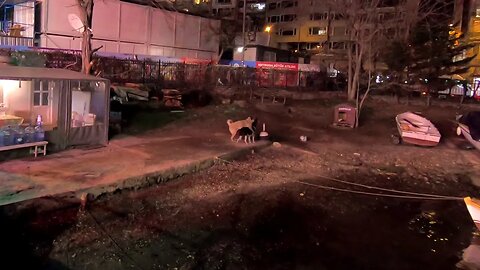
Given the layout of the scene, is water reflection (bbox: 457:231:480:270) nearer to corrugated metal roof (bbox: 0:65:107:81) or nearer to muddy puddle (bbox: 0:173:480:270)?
muddy puddle (bbox: 0:173:480:270)

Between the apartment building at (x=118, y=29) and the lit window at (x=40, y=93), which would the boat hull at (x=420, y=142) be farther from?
the apartment building at (x=118, y=29)

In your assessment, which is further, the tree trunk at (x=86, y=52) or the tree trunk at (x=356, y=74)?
the tree trunk at (x=356, y=74)

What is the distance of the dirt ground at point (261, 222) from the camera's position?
7.11m

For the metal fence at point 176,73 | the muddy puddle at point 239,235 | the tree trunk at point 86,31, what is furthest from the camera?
the metal fence at point 176,73

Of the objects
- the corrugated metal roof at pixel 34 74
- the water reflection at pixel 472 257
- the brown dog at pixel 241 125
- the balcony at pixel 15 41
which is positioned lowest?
the water reflection at pixel 472 257

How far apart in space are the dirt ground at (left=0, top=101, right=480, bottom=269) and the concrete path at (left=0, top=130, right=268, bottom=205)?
32 cm

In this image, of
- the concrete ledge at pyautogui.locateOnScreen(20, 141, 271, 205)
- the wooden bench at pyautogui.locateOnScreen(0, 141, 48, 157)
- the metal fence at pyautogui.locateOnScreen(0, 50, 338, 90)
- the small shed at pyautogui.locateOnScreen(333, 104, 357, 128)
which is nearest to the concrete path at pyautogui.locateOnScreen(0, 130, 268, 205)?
the concrete ledge at pyautogui.locateOnScreen(20, 141, 271, 205)

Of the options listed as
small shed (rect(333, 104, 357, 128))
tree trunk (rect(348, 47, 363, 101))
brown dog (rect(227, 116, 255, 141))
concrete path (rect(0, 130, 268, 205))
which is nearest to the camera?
concrete path (rect(0, 130, 268, 205))

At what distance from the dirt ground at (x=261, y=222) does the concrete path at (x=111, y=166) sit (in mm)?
319

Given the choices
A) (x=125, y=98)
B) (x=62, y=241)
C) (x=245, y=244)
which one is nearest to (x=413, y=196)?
(x=245, y=244)

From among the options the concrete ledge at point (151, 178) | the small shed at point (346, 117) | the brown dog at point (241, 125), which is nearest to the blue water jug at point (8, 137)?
the concrete ledge at point (151, 178)

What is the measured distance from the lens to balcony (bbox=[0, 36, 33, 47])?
2691 centimetres

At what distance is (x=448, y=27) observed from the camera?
103ft

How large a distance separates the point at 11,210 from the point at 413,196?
9.72 meters
